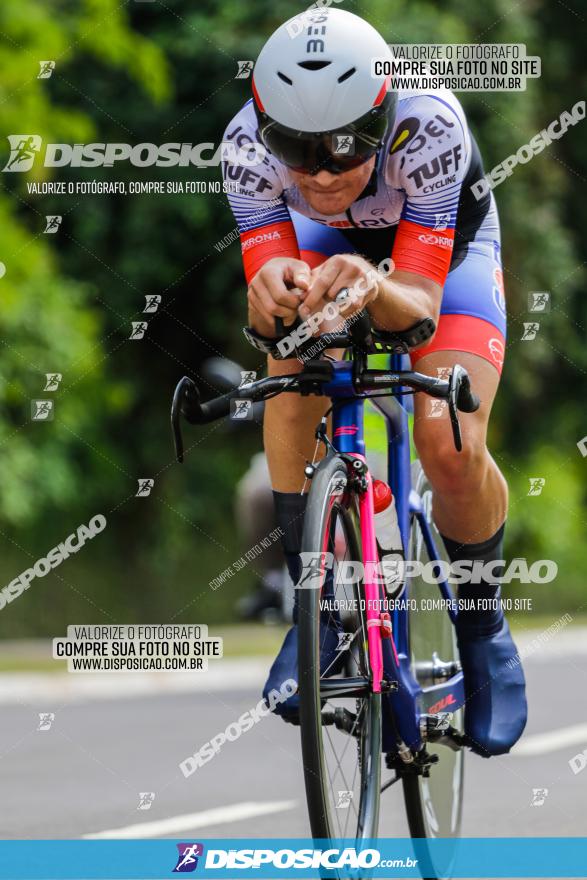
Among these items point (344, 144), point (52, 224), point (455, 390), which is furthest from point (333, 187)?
point (52, 224)

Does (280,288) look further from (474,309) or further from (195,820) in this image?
(195,820)

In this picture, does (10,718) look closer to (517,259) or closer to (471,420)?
(471,420)

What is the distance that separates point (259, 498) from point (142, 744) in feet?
11.9

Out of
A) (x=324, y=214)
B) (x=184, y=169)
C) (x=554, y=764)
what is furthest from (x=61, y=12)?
(x=324, y=214)

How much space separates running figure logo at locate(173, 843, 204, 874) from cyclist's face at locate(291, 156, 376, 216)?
61.1 inches

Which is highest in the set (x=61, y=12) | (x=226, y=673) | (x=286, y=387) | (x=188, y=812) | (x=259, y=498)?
(x=61, y=12)

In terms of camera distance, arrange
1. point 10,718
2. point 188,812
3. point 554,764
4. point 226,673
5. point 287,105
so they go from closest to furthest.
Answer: point 287,105 < point 188,812 < point 554,764 < point 10,718 < point 226,673

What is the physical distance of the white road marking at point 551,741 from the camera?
298 inches

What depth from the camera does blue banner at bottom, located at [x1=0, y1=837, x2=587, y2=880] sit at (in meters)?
4.25

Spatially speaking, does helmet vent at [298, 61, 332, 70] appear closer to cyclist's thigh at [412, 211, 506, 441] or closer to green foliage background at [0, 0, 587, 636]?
cyclist's thigh at [412, 211, 506, 441]

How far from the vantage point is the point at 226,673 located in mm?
10906

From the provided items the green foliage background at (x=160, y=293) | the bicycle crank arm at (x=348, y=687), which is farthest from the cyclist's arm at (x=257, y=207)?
the green foliage background at (x=160, y=293)

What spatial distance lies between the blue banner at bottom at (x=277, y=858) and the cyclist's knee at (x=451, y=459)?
2.98 ft

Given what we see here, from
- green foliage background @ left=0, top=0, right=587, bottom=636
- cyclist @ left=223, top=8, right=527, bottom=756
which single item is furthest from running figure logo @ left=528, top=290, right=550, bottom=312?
green foliage background @ left=0, top=0, right=587, bottom=636
